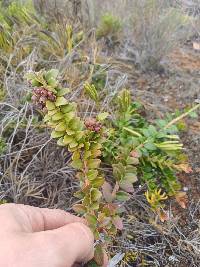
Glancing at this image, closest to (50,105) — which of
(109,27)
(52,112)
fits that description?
(52,112)

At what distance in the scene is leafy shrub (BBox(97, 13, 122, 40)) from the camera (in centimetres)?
271

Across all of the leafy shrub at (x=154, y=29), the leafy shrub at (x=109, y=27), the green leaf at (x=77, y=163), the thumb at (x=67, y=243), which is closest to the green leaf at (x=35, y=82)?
the green leaf at (x=77, y=163)

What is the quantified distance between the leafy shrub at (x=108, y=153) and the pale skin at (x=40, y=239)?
81mm

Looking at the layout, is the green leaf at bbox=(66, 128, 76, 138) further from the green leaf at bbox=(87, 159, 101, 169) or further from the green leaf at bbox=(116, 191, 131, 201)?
the green leaf at bbox=(116, 191, 131, 201)

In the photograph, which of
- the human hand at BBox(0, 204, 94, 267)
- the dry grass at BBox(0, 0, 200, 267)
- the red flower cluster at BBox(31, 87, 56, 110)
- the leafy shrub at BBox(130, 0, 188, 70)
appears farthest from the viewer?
the leafy shrub at BBox(130, 0, 188, 70)

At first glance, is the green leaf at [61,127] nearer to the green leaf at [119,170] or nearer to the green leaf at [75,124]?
the green leaf at [75,124]

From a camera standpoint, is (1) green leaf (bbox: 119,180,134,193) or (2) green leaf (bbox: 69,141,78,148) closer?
(2) green leaf (bbox: 69,141,78,148)

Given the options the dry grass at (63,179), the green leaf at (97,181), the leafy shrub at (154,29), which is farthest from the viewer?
the leafy shrub at (154,29)

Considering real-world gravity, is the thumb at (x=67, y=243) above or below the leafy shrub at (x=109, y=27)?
above

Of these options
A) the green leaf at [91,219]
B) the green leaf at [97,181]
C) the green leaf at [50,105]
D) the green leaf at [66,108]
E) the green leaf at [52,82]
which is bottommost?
the green leaf at [91,219]

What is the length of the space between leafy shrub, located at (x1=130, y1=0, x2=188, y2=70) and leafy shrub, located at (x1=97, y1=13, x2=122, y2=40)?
15cm

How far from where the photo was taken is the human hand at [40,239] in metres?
0.96

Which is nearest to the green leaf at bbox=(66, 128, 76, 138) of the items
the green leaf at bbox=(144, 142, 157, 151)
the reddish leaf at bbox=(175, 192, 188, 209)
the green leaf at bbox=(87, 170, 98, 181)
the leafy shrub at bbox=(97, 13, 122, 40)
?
the green leaf at bbox=(87, 170, 98, 181)

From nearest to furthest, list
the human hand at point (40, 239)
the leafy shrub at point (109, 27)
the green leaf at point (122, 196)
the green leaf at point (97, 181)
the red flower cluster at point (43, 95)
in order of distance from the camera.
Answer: the human hand at point (40, 239) < the red flower cluster at point (43, 95) < the green leaf at point (97, 181) < the green leaf at point (122, 196) < the leafy shrub at point (109, 27)
